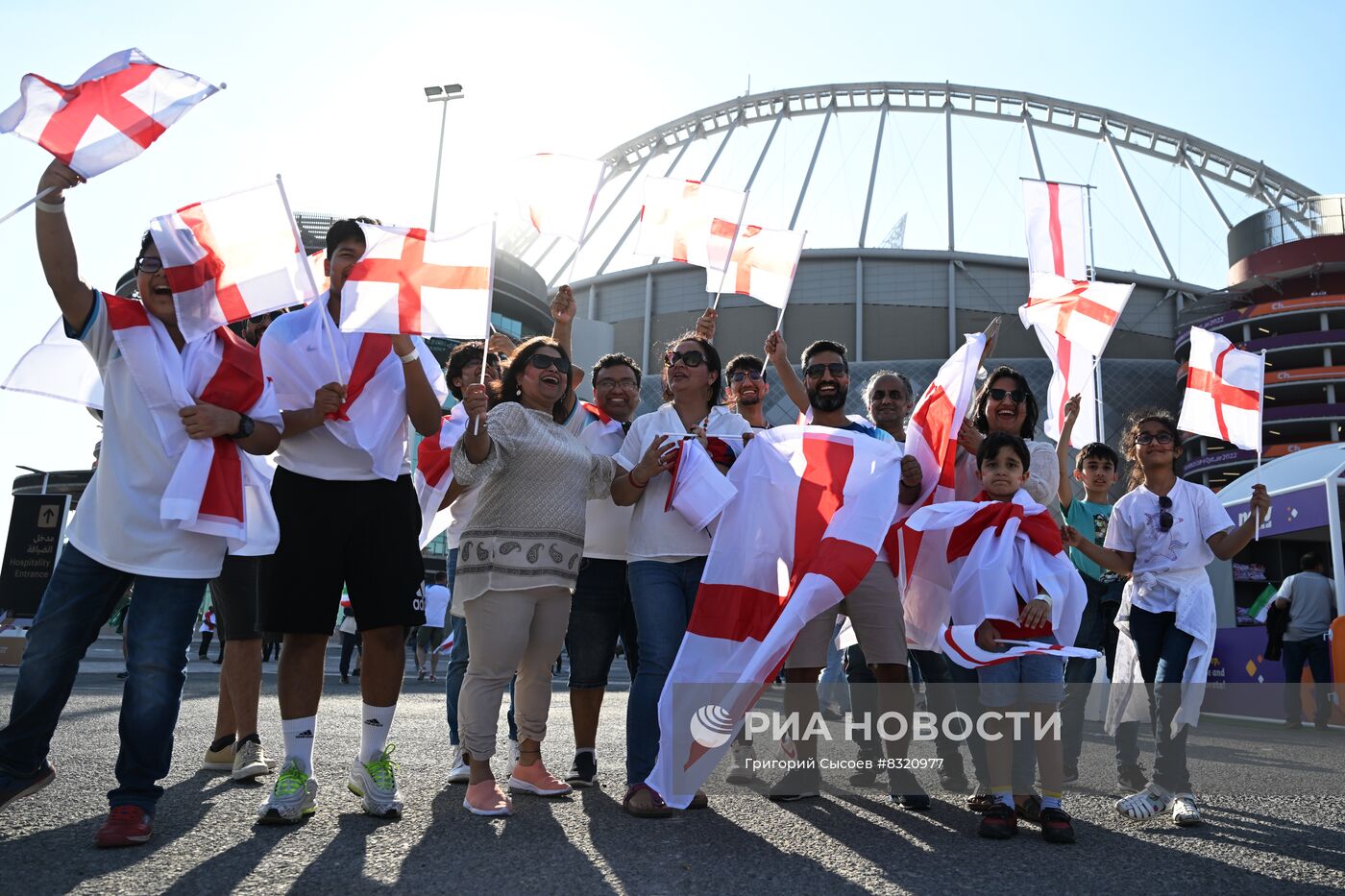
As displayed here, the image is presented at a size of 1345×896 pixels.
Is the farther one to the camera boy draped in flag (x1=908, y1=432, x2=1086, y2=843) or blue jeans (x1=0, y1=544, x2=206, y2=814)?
boy draped in flag (x1=908, y1=432, x2=1086, y2=843)

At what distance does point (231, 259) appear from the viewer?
3.60 metres

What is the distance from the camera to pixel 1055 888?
9.07 ft

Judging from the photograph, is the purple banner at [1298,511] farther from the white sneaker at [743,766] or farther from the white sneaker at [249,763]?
the white sneaker at [249,763]

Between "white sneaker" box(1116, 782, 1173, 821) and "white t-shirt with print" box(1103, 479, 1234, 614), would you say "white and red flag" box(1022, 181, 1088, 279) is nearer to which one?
"white t-shirt with print" box(1103, 479, 1234, 614)

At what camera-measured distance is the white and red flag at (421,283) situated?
373 centimetres

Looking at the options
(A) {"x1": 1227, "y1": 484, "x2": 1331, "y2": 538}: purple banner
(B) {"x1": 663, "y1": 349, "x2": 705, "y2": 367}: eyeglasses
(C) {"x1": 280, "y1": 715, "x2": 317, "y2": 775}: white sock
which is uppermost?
(A) {"x1": 1227, "y1": 484, "x2": 1331, "y2": 538}: purple banner

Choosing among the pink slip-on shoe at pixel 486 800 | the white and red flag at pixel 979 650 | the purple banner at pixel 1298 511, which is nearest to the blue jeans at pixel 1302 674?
the purple banner at pixel 1298 511

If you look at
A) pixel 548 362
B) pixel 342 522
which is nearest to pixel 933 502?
pixel 548 362

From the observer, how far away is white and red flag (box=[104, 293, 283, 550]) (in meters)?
3.24

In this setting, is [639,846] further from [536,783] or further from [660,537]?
[660,537]

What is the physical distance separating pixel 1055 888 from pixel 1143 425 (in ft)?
8.05

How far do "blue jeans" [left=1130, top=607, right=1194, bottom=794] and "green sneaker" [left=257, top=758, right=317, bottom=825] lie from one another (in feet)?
10.1

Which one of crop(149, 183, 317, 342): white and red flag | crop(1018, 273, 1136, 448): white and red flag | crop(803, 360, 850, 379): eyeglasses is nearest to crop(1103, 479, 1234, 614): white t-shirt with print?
crop(803, 360, 850, 379): eyeglasses

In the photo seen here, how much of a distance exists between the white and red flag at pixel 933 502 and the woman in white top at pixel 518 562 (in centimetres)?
129
